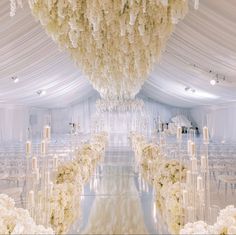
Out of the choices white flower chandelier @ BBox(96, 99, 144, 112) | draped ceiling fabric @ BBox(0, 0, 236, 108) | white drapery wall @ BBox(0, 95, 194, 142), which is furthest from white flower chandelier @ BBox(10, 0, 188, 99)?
white drapery wall @ BBox(0, 95, 194, 142)

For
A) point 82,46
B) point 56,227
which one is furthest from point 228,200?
point 82,46

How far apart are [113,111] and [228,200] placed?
1715cm

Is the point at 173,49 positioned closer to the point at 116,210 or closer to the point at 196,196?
the point at 116,210

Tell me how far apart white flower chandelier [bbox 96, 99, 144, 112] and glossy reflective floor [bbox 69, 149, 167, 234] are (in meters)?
13.0

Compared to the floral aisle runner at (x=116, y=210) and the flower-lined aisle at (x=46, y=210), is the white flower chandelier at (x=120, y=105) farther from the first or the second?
the flower-lined aisle at (x=46, y=210)

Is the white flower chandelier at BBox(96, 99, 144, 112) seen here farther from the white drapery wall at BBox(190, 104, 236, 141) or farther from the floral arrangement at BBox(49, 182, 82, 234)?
the floral arrangement at BBox(49, 182, 82, 234)

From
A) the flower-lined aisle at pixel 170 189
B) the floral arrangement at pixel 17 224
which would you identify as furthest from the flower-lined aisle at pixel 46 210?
the flower-lined aisle at pixel 170 189

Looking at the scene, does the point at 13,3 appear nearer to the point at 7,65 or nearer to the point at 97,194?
the point at 97,194

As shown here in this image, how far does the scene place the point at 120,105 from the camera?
20.8m

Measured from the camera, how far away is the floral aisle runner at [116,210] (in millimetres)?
3512

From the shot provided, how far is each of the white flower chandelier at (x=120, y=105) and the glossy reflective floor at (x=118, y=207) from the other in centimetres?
1296

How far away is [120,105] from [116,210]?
16536 mm

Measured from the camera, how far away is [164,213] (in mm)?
3984

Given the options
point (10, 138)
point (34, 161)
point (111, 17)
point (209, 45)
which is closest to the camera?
point (34, 161)
